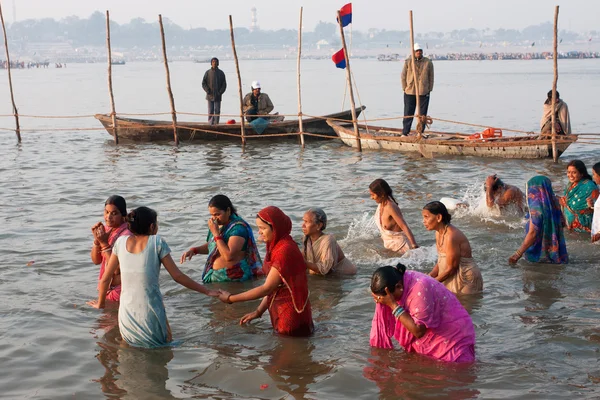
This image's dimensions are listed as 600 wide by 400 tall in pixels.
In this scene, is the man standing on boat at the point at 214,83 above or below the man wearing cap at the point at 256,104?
above

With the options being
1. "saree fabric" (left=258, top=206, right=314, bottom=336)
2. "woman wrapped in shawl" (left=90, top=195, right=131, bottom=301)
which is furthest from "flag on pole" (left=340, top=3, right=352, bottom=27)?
"saree fabric" (left=258, top=206, right=314, bottom=336)

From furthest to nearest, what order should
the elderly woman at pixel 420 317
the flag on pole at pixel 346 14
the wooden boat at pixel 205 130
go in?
the wooden boat at pixel 205 130 < the flag on pole at pixel 346 14 < the elderly woman at pixel 420 317

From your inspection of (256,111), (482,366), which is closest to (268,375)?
(482,366)

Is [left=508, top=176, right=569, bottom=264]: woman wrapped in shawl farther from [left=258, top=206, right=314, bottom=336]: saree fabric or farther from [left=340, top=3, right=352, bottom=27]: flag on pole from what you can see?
[left=340, top=3, right=352, bottom=27]: flag on pole

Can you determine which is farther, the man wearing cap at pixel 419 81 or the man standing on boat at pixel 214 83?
the man standing on boat at pixel 214 83

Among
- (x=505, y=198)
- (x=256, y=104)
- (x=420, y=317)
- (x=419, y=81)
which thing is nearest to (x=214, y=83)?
(x=256, y=104)

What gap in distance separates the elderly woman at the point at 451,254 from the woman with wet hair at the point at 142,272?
6.08 ft

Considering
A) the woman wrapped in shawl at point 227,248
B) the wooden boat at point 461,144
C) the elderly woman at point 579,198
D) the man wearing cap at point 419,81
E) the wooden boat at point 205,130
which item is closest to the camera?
the woman wrapped in shawl at point 227,248

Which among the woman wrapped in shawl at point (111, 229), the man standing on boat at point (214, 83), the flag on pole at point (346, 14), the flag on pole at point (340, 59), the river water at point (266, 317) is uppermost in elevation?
the flag on pole at point (346, 14)

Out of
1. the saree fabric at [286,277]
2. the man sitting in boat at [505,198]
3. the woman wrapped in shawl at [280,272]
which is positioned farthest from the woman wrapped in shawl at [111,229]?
the man sitting in boat at [505,198]

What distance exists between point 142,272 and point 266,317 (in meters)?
1.61

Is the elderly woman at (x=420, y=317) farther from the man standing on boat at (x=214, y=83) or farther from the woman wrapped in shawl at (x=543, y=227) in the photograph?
the man standing on boat at (x=214, y=83)

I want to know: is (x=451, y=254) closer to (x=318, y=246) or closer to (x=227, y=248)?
(x=318, y=246)

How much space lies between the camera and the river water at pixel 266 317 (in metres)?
5.24
